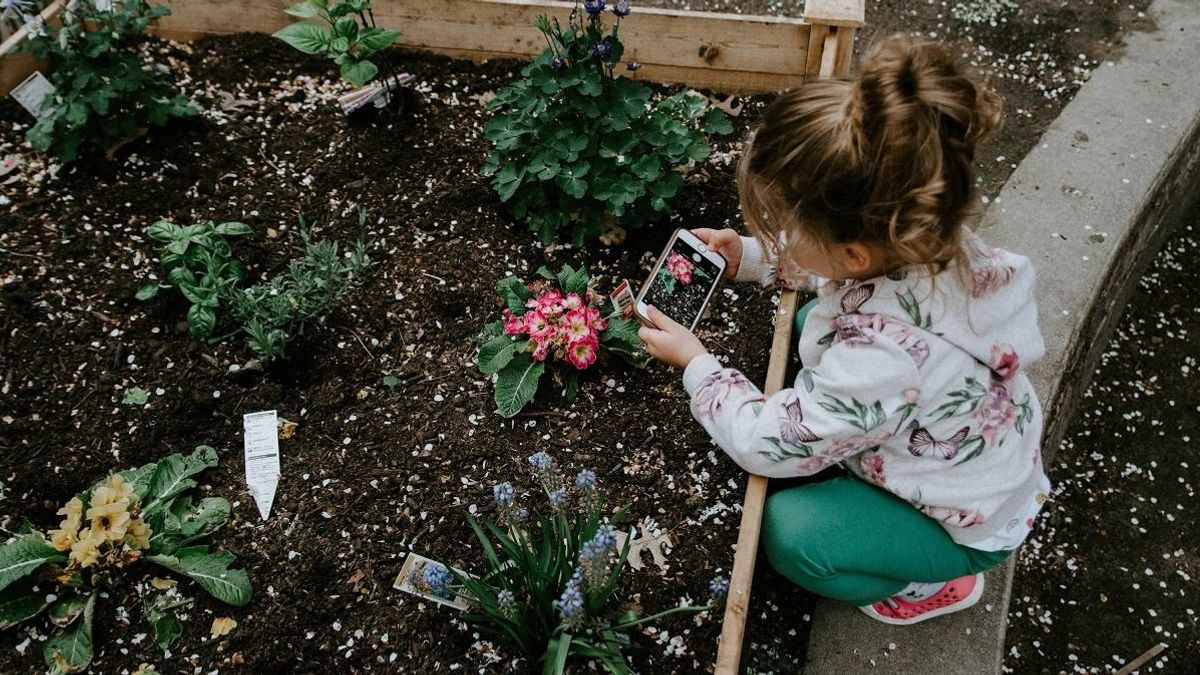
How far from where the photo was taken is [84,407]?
2352 millimetres

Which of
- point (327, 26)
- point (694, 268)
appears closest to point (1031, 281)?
point (694, 268)

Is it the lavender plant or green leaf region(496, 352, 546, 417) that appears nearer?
the lavender plant

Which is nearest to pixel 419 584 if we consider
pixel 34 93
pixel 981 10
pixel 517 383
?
pixel 517 383

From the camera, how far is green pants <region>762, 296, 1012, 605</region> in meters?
1.92

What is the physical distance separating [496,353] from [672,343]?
1.71 ft

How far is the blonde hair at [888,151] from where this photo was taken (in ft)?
4.81

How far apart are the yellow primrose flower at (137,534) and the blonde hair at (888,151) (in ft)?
5.22

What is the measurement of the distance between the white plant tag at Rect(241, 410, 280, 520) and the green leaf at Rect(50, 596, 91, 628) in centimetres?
42

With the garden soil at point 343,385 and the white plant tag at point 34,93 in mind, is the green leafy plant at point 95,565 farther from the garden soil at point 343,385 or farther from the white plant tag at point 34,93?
the white plant tag at point 34,93

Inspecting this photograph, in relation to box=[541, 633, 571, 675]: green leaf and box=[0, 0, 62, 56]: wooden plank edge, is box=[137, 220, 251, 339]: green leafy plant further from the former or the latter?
box=[541, 633, 571, 675]: green leaf

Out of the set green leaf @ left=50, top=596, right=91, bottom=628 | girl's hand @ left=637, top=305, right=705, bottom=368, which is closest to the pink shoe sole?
girl's hand @ left=637, top=305, right=705, bottom=368

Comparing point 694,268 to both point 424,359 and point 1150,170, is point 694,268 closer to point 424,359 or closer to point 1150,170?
point 424,359

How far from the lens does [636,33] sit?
3.13m

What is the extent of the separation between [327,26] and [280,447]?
172cm
